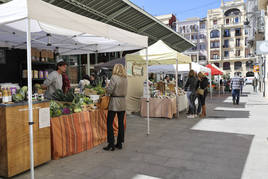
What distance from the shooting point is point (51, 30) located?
4797 mm

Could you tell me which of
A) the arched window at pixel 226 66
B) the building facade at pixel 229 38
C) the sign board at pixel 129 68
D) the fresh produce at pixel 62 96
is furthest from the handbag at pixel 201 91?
the arched window at pixel 226 66

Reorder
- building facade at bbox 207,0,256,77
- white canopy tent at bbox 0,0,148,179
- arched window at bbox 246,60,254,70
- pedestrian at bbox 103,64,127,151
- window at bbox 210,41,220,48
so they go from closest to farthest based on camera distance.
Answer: white canopy tent at bbox 0,0,148,179 < pedestrian at bbox 103,64,127,151 < arched window at bbox 246,60,254,70 < building facade at bbox 207,0,256,77 < window at bbox 210,41,220,48

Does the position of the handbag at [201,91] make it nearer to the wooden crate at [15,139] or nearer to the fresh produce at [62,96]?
the fresh produce at [62,96]

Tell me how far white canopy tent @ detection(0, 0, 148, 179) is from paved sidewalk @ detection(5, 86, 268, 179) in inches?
39.0

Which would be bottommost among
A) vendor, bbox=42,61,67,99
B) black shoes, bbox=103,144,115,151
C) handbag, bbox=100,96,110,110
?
black shoes, bbox=103,144,115,151

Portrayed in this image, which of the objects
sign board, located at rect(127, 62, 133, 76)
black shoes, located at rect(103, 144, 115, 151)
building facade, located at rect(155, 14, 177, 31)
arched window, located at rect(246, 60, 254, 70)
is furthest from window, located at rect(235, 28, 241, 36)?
black shoes, located at rect(103, 144, 115, 151)

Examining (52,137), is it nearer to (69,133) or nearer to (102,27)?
(69,133)

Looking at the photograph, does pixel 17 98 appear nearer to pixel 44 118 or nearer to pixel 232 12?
pixel 44 118

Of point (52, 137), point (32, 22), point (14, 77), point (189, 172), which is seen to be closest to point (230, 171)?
point (189, 172)

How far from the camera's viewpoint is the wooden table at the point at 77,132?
3.92 meters

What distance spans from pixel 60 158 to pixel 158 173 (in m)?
1.87

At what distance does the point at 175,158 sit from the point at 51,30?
3732 mm

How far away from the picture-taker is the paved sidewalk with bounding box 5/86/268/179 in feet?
11.1

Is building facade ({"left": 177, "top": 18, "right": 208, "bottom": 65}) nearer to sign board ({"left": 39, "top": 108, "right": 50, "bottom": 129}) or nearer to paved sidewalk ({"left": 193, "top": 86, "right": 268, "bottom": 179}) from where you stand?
paved sidewalk ({"left": 193, "top": 86, "right": 268, "bottom": 179})
